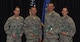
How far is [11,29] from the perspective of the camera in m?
6.00

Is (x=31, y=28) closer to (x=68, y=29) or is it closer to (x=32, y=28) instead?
(x=32, y=28)

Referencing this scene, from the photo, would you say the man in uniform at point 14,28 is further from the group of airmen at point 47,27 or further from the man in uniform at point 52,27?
the man in uniform at point 52,27

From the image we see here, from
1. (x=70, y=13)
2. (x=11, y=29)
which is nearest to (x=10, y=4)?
(x=11, y=29)

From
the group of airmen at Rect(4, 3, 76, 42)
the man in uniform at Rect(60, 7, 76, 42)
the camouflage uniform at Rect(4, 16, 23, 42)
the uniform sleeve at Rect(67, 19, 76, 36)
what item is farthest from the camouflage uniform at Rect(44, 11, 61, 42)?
the camouflage uniform at Rect(4, 16, 23, 42)

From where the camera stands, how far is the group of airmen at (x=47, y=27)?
584cm

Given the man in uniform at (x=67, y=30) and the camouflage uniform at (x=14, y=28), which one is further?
the camouflage uniform at (x=14, y=28)

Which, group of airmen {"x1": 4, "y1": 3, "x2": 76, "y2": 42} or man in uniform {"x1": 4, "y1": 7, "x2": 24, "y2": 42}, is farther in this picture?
man in uniform {"x1": 4, "y1": 7, "x2": 24, "y2": 42}

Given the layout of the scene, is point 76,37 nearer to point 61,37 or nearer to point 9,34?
point 61,37

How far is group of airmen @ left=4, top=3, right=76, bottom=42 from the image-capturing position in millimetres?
5836

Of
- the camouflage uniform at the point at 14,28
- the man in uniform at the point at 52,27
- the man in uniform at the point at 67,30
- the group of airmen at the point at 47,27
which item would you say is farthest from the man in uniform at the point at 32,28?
the man in uniform at the point at 67,30

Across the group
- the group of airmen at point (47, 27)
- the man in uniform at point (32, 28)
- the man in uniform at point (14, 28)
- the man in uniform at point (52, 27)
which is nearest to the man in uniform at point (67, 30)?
the group of airmen at point (47, 27)

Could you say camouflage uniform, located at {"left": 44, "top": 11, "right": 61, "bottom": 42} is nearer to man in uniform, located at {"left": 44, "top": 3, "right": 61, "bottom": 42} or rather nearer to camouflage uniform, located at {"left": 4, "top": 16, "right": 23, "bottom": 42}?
man in uniform, located at {"left": 44, "top": 3, "right": 61, "bottom": 42}

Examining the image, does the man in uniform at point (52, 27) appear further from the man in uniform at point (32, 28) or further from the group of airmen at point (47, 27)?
the man in uniform at point (32, 28)

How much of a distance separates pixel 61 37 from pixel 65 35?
4.2 inches
